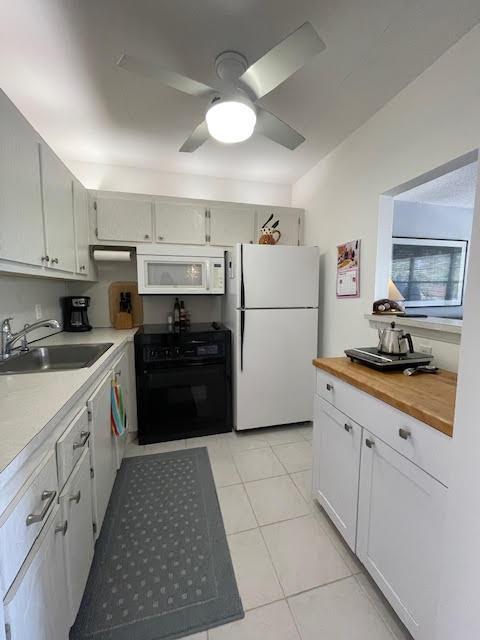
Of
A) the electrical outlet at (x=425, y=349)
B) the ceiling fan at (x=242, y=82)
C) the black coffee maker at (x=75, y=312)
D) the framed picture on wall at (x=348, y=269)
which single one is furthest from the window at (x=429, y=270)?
the black coffee maker at (x=75, y=312)

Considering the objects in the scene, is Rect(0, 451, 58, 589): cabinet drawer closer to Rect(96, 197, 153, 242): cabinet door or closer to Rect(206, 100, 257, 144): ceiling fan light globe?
Rect(206, 100, 257, 144): ceiling fan light globe

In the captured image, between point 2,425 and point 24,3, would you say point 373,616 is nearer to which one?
point 2,425

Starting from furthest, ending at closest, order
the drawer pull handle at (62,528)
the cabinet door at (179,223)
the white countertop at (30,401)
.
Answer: the cabinet door at (179,223) < the drawer pull handle at (62,528) < the white countertop at (30,401)

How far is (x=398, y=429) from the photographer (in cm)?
103

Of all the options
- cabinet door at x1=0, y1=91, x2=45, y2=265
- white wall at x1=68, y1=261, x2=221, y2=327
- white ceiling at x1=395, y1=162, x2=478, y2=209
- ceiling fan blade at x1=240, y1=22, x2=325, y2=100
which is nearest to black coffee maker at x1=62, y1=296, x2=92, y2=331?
white wall at x1=68, y1=261, x2=221, y2=327

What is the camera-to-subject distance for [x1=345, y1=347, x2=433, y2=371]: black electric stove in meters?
1.35

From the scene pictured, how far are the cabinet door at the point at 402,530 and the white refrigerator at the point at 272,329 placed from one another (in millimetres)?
1296

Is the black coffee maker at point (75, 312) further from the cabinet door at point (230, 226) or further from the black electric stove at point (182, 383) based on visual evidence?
the cabinet door at point (230, 226)

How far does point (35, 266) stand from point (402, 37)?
2094 millimetres

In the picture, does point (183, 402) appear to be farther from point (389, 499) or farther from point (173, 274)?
point (389, 499)

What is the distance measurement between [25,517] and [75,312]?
6.89 ft

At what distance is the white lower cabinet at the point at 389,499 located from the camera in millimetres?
902

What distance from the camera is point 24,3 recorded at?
3.74 ft

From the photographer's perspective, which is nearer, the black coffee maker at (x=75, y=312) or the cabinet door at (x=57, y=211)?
the cabinet door at (x=57, y=211)
